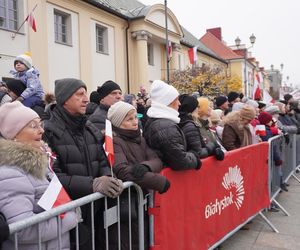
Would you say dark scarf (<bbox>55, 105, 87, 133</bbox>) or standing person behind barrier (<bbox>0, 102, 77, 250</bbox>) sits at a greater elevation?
dark scarf (<bbox>55, 105, 87, 133</bbox>)

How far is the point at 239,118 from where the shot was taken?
17.3 ft

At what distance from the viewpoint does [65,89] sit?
9.90ft

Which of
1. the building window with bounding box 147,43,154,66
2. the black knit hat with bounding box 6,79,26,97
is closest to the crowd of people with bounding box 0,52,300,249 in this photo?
the black knit hat with bounding box 6,79,26,97

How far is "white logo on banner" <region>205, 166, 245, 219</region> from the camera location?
3.86m

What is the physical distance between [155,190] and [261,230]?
281 cm

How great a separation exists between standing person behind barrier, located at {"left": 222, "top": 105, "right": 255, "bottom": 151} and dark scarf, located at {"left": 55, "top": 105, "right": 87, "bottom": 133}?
9.55ft

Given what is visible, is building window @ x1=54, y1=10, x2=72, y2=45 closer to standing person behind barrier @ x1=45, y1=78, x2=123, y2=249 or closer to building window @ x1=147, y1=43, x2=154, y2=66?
building window @ x1=147, y1=43, x2=154, y2=66

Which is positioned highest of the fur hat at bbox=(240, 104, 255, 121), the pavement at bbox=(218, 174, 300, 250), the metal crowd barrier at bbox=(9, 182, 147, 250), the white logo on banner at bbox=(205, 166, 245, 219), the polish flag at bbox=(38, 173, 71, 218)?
the fur hat at bbox=(240, 104, 255, 121)

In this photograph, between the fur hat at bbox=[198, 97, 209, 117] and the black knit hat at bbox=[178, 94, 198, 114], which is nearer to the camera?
the black knit hat at bbox=[178, 94, 198, 114]

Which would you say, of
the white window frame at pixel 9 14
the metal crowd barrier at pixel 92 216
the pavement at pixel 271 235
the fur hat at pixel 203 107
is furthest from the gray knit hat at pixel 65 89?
the white window frame at pixel 9 14

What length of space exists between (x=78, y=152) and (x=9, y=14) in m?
12.4

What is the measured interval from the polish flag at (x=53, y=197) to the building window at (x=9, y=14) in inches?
490

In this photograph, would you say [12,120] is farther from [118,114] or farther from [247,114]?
[247,114]

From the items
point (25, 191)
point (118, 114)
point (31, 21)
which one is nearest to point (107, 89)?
point (118, 114)
